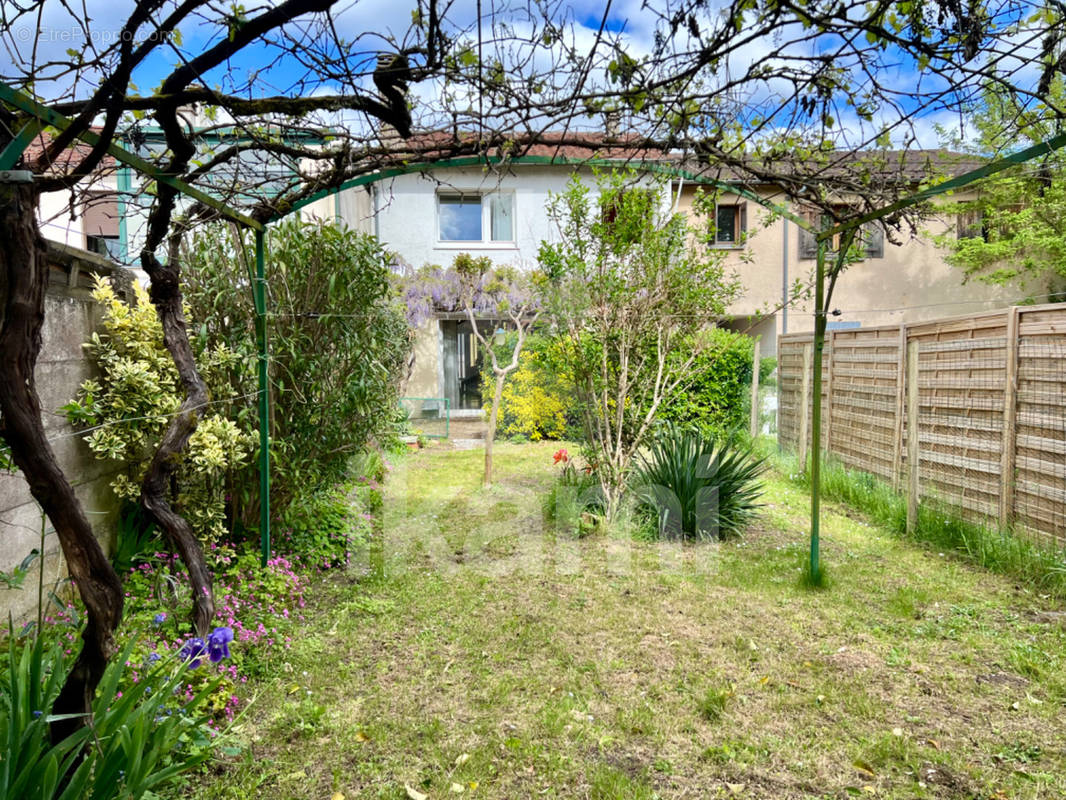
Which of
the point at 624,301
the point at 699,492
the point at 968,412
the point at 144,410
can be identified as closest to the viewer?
the point at 144,410

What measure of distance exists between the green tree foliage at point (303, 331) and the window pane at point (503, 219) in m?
7.99

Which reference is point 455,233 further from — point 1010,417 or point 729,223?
point 1010,417

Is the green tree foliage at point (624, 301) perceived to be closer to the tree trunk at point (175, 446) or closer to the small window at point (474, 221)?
the tree trunk at point (175, 446)

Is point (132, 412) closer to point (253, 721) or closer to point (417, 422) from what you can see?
point (253, 721)

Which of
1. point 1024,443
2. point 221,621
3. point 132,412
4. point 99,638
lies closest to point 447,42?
point 99,638

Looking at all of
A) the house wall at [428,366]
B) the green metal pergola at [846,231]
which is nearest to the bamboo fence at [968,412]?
the green metal pergola at [846,231]

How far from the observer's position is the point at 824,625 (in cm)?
342

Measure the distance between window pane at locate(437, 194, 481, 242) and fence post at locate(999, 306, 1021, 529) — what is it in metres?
9.46

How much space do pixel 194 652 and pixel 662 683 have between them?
2.01 m

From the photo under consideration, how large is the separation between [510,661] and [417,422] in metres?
8.34

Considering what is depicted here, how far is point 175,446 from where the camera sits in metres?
2.75

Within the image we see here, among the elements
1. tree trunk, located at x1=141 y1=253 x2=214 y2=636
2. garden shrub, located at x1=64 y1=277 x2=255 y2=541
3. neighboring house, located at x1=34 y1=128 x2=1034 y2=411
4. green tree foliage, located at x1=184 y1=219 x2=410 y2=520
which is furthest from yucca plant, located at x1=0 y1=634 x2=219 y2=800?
neighboring house, located at x1=34 y1=128 x2=1034 y2=411

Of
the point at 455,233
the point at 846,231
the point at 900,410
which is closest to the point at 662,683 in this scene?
the point at 846,231

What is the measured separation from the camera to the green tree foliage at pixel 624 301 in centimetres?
510
